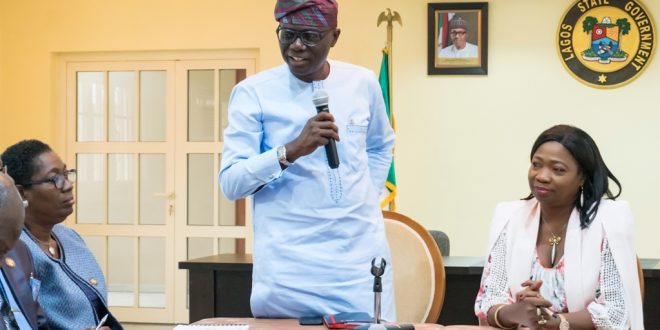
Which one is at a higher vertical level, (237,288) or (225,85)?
(225,85)

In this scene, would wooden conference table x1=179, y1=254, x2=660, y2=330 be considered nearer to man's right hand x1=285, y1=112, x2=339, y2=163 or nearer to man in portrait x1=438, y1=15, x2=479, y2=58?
man's right hand x1=285, y1=112, x2=339, y2=163

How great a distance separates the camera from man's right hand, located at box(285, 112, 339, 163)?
2.07m

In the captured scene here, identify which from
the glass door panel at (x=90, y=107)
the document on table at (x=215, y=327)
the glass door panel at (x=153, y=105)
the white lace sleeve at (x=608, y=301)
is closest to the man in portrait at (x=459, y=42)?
the glass door panel at (x=153, y=105)

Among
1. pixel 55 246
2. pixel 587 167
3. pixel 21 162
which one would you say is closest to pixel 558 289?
pixel 587 167

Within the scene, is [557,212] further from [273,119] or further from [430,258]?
[273,119]

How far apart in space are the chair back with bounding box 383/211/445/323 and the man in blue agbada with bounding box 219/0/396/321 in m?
0.32

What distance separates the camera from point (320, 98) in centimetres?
216

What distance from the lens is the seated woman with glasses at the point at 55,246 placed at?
7.38 feet

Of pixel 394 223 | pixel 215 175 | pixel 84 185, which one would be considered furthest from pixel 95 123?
pixel 394 223

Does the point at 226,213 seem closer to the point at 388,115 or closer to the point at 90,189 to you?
the point at 90,189

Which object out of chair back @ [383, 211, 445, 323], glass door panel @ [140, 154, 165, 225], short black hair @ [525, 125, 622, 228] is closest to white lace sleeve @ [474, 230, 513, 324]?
chair back @ [383, 211, 445, 323]

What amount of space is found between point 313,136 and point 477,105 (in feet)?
15.4

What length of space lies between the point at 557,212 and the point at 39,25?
5.82m

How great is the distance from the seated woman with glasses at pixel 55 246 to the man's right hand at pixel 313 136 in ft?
2.26
